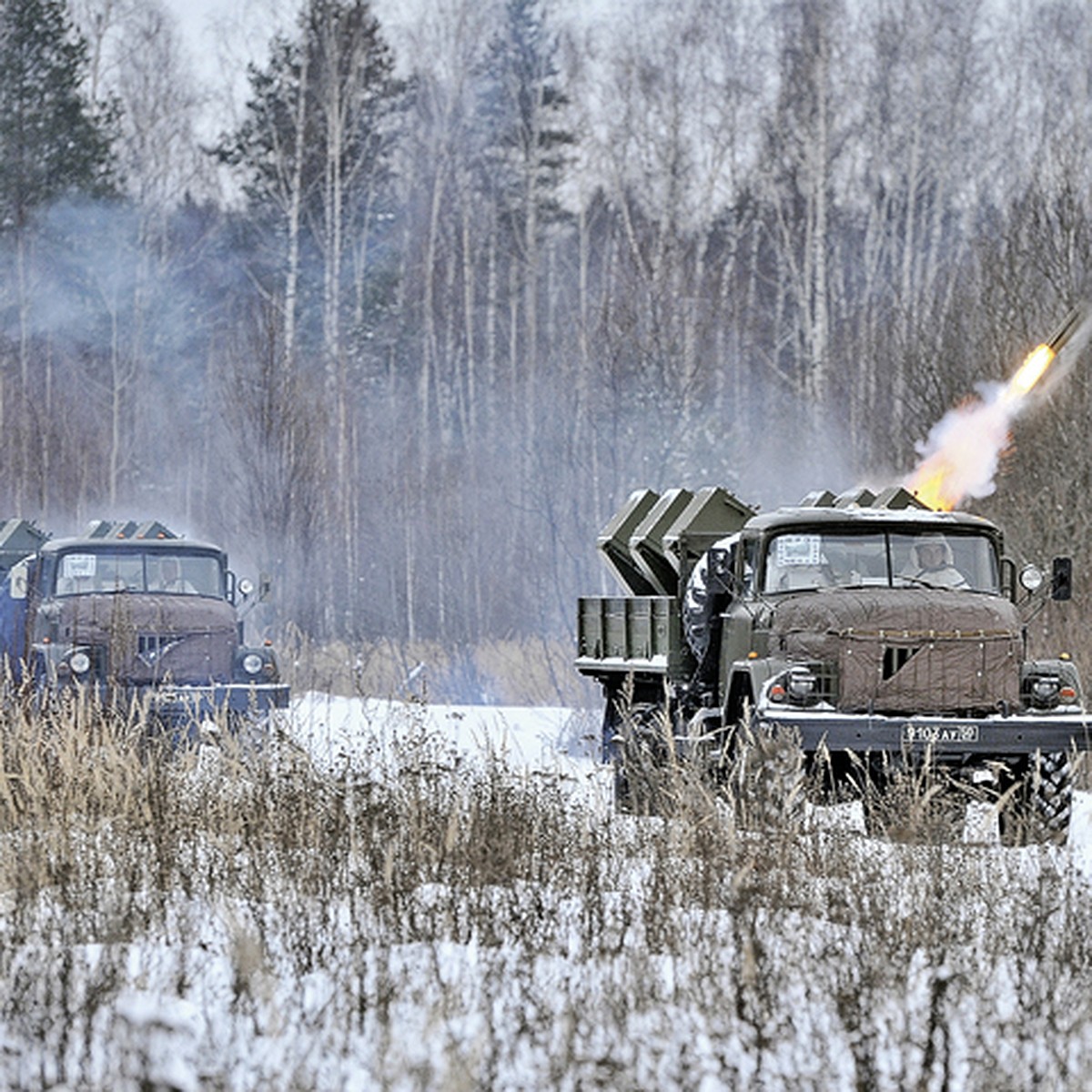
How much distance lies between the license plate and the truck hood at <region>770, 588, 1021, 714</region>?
307 mm

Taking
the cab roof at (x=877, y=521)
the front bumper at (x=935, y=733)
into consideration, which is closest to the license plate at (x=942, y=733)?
the front bumper at (x=935, y=733)

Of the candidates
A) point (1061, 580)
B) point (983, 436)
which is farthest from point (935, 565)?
point (983, 436)

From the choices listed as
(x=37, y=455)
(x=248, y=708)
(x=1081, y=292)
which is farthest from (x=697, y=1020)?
(x=37, y=455)

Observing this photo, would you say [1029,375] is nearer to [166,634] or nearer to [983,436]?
[983,436]

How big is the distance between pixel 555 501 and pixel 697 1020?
32.1m

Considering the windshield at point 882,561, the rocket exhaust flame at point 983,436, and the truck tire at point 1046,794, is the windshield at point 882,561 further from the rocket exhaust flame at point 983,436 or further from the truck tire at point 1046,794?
the rocket exhaust flame at point 983,436

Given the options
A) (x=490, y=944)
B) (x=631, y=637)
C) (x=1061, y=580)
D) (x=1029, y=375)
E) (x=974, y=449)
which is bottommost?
(x=490, y=944)

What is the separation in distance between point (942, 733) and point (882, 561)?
63.8 inches

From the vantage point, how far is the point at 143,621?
17766mm

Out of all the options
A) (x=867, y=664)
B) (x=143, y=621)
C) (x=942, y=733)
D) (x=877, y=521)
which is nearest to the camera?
(x=942, y=733)

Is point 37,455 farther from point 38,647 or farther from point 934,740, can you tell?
point 934,740

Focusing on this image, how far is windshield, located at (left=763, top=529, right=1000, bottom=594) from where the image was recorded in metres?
13.8

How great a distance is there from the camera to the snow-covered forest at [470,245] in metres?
39.8

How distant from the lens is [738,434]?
4147 centimetres
